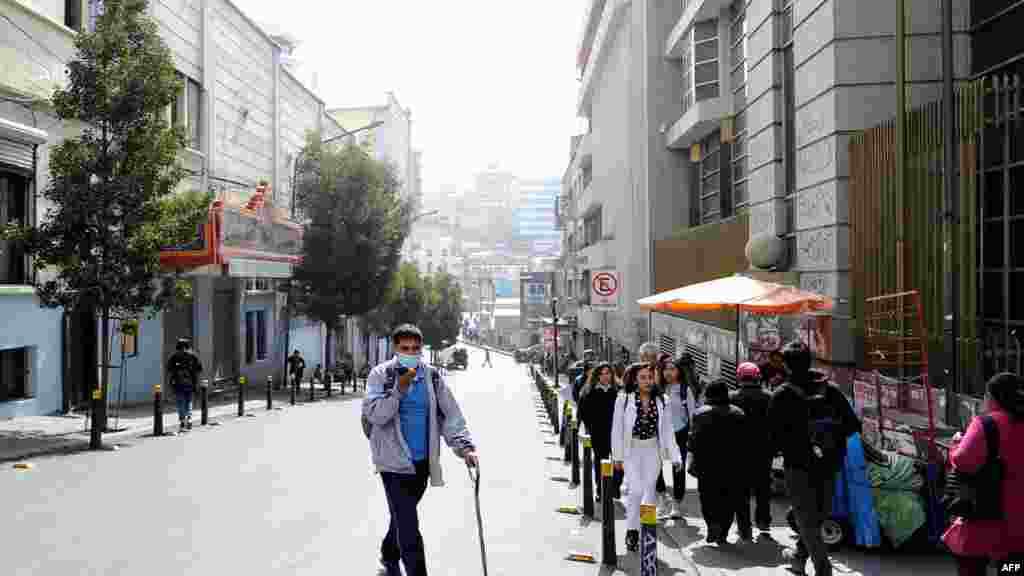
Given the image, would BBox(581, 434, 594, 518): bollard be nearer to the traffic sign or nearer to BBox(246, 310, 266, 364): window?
the traffic sign

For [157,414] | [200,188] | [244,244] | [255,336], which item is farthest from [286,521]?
[255,336]

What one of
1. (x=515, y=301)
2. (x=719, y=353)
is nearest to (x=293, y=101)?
(x=719, y=353)

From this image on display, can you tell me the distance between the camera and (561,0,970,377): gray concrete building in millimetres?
12000

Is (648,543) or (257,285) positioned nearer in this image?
(648,543)

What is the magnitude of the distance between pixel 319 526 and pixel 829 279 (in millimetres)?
7448

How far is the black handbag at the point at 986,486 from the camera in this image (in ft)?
16.2

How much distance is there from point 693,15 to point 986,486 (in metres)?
17.9

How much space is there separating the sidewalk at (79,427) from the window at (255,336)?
7.27 meters

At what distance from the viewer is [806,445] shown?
6.63 metres

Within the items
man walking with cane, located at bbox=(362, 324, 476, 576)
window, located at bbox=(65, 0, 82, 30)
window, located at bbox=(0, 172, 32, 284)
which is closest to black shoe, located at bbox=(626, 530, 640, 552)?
man walking with cane, located at bbox=(362, 324, 476, 576)

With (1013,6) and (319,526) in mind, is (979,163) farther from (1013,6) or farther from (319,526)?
(319,526)

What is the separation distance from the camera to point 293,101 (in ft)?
128

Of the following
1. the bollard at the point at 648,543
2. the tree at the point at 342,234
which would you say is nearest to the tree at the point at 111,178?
the bollard at the point at 648,543

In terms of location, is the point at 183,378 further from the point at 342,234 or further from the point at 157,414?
the point at 342,234
